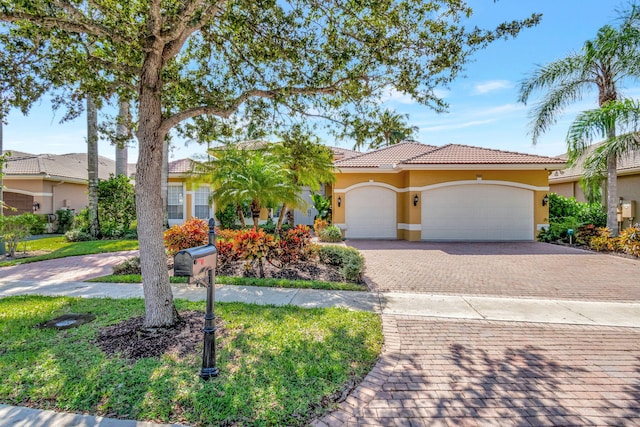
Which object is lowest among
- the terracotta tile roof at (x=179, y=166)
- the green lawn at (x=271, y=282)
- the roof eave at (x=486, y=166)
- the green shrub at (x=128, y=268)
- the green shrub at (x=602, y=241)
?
the green lawn at (x=271, y=282)

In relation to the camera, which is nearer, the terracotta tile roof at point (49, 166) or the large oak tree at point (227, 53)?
the large oak tree at point (227, 53)

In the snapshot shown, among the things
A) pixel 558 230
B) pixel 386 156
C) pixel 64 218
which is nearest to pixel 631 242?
pixel 558 230

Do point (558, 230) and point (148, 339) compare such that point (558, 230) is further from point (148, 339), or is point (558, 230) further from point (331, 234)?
point (148, 339)

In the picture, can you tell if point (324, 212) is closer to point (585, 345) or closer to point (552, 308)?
point (552, 308)

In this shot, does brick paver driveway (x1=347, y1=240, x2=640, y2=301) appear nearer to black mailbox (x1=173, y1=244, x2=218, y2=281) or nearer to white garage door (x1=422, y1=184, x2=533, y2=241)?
Result: white garage door (x1=422, y1=184, x2=533, y2=241)

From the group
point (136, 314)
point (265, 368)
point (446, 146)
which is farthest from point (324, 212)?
point (265, 368)

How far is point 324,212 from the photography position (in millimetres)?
19219

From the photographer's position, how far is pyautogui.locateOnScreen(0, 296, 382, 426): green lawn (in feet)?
9.93

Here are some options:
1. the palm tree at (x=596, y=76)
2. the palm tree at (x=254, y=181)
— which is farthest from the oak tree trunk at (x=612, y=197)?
the palm tree at (x=254, y=181)

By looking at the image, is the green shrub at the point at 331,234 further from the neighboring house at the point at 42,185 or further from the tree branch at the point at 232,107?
the neighboring house at the point at 42,185

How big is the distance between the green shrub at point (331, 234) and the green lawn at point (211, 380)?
999cm

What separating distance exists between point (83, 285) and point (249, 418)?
7098mm

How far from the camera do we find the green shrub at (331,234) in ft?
50.6

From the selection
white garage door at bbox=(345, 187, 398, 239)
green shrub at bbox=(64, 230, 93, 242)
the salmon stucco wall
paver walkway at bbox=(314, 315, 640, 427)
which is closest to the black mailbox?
paver walkway at bbox=(314, 315, 640, 427)
